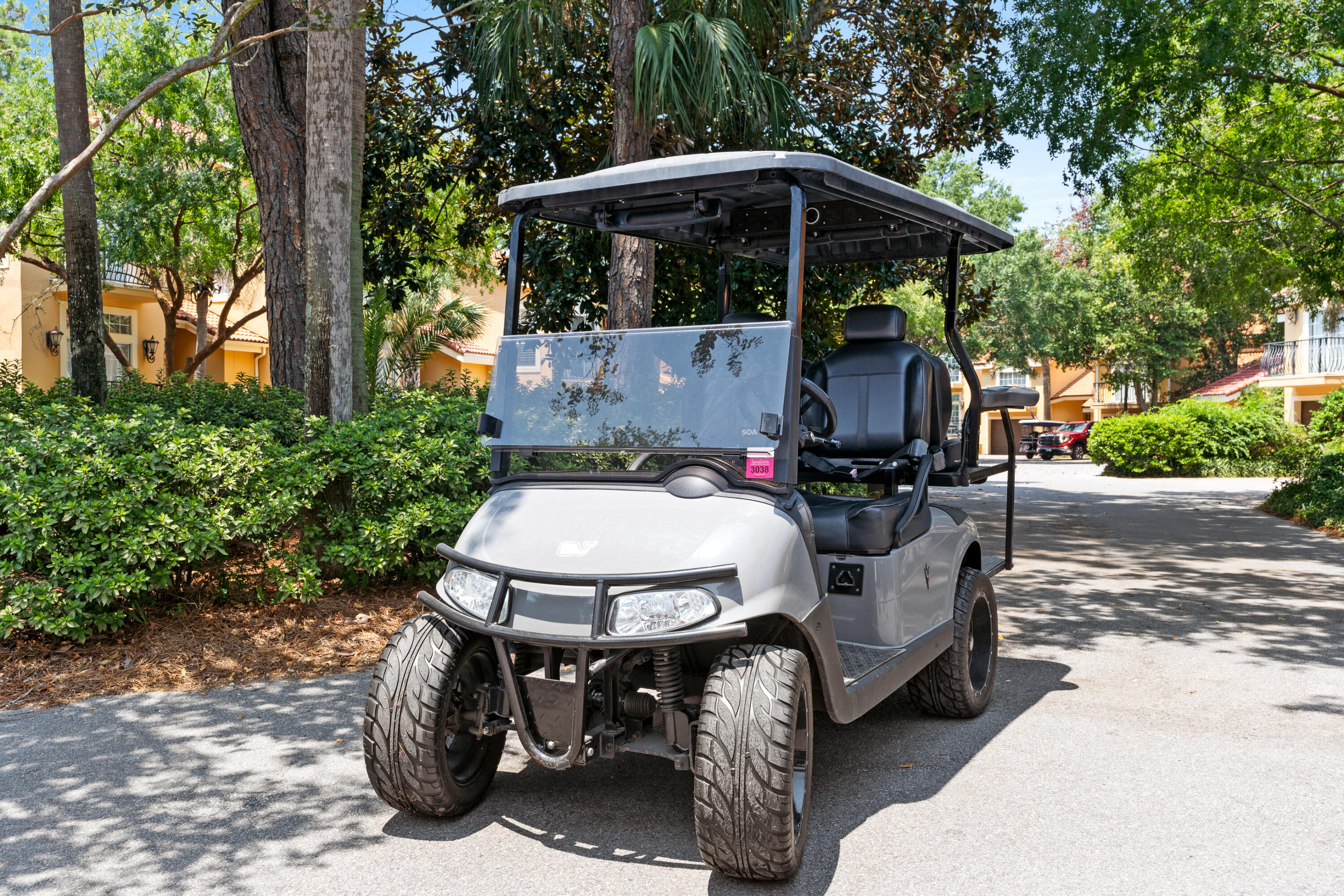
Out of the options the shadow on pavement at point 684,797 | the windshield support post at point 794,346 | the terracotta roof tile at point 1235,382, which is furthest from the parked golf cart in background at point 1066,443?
the windshield support post at point 794,346

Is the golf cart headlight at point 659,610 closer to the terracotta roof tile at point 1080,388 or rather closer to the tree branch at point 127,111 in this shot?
the tree branch at point 127,111

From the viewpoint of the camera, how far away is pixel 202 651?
5.85m

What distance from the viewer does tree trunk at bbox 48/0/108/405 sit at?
8.60 metres

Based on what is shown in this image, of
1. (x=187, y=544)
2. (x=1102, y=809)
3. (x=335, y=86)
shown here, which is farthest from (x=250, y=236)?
(x=1102, y=809)

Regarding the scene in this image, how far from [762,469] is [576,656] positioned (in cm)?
90

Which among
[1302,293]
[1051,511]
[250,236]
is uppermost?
[250,236]

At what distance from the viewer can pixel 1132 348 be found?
132ft

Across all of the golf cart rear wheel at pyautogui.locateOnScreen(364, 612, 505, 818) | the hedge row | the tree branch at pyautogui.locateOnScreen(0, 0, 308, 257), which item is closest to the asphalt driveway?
the golf cart rear wheel at pyautogui.locateOnScreen(364, 612, 505, 818)

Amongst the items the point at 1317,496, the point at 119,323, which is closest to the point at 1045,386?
the point at 1317,496

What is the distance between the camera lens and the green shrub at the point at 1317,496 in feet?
43.1

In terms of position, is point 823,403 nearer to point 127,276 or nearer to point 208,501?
point 208,501

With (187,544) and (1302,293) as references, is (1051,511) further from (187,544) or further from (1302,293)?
(187,544)

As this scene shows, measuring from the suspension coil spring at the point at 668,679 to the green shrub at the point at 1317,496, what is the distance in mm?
12254

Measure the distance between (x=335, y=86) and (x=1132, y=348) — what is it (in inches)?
1523
